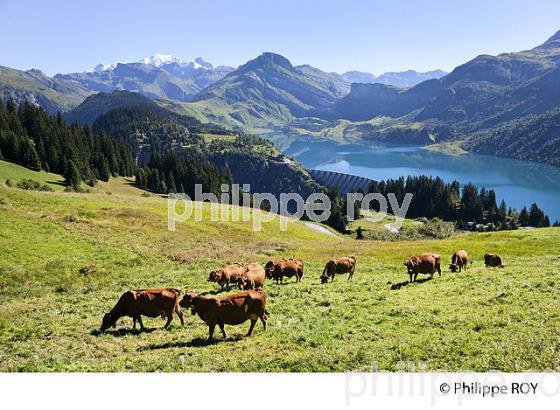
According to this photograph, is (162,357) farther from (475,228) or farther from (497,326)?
(475,228)

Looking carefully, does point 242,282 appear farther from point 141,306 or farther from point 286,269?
point 141,306

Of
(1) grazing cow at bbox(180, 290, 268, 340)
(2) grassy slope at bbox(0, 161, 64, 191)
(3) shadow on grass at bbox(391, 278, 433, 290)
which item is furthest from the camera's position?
(2) grassy slope at bbox(0, 161, 64, 191)

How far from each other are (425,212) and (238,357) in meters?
186

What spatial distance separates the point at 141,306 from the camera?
61.8 feet

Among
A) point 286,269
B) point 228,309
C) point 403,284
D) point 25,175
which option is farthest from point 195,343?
point 25,175

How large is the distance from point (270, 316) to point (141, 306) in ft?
20.8

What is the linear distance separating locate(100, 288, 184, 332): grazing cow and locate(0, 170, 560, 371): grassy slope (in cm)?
78

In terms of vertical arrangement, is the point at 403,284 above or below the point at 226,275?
below

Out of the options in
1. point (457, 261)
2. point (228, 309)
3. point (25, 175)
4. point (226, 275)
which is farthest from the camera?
point (25, 175)

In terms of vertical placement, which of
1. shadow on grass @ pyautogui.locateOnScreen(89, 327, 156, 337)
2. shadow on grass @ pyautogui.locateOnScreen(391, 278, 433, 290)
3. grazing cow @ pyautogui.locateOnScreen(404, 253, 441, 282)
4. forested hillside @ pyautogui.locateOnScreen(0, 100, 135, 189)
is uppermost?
forested hillside @ pyautogui.locateOnScreen(0, 100, 135, 189)

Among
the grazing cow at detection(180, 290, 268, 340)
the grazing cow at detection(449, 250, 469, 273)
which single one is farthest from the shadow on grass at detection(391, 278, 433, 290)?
the grazing cow at detection(180, 290, 268, 340)

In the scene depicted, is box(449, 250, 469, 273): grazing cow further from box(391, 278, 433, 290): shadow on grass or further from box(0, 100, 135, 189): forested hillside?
box(0, 100, 135, 189): forested hillside

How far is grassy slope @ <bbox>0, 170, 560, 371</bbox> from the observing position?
14531mm
